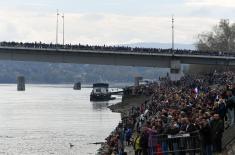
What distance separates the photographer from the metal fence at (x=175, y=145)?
27938 millimetres

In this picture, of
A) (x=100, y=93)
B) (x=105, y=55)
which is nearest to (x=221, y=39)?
(x=100, y=93)

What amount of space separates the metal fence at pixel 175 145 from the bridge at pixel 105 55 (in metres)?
84.3

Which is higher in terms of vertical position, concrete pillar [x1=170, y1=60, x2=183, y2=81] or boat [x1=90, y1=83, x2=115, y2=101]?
concrete pillar [x1=170, y1=60, x2=183, y2=81]

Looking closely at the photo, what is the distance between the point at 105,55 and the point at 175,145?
→ 3505 inches

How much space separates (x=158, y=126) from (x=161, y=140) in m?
0.97

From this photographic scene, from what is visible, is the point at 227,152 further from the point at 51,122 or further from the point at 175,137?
the point at 51,122

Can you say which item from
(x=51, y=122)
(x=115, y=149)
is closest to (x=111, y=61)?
(x=51, y=122)

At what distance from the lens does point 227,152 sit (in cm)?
2767

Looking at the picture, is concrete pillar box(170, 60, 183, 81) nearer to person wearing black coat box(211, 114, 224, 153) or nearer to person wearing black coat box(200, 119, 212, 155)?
person wearing black coat box(211, 114, 224, 153)

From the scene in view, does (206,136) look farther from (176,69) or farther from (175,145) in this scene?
(176,69)

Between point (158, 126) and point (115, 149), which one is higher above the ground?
point (158, 126)

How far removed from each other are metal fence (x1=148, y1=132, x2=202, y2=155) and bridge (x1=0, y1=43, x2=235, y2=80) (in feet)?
276

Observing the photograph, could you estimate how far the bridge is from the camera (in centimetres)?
11350

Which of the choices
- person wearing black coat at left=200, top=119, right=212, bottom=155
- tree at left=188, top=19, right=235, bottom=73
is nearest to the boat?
tree at left=188, top=19, right=235, bottom=73
